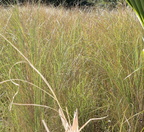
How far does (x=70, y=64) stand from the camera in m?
1.38

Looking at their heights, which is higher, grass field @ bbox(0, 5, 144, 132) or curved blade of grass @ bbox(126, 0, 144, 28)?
curved blade of grass @ bbox(126, 0, 144, 28)

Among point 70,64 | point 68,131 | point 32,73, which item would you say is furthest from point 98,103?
point 68,131

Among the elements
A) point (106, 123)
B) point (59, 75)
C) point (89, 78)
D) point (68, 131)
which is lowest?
point (106, 123)

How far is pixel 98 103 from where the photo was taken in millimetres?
1473

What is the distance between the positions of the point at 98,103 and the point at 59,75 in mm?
316

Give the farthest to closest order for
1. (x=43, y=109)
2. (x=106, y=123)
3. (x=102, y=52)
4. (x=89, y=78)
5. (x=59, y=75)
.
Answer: (x=102, y=52) < (x=89, y=78) < (x=106, y=123) < (x=59, y=75) < (x=43, y=109)

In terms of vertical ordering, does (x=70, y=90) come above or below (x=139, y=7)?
below

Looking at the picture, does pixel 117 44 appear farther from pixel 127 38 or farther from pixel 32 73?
pixel 32 73

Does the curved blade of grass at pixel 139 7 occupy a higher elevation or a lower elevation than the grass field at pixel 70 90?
higher

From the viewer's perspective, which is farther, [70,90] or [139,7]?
[70,90]

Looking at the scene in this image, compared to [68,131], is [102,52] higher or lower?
lower

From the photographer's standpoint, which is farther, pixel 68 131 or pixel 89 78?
pixel 89 78

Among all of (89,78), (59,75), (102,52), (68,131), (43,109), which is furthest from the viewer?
(102,52)

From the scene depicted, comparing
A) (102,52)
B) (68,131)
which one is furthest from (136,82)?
(68,131)
